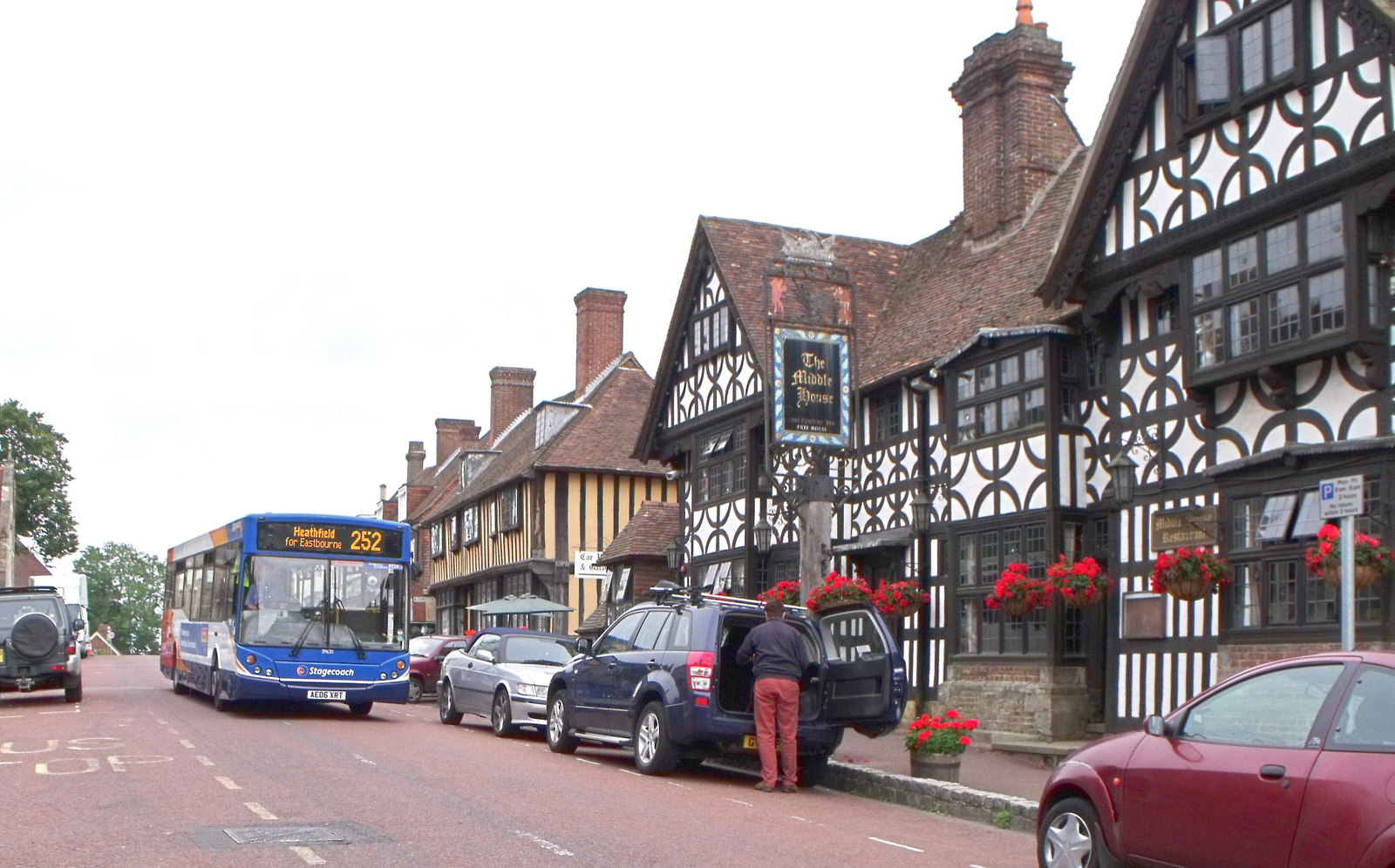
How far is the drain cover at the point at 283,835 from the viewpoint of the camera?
377 inches

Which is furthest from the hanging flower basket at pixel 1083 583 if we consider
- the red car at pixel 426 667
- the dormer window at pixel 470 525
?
the dormer window at pixel 470 525

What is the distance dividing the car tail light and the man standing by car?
288 mm

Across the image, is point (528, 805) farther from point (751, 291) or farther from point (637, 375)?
point (637, 375)

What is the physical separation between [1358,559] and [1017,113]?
11.5 metres

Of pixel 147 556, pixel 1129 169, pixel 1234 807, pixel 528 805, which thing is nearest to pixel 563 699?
pixel 528 805

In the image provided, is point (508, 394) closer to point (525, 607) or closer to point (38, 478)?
point (525, 607)

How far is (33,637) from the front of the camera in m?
24.2

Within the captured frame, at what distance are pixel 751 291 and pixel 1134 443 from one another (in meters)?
9.88

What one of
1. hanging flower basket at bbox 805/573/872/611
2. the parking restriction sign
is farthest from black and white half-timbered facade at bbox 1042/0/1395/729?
the parking restriction sign

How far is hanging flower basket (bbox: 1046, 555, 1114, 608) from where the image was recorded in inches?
707

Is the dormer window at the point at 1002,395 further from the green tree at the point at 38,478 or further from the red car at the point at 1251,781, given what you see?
the green tree at the point at 38,478

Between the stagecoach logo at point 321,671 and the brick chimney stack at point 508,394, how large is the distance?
32.2m

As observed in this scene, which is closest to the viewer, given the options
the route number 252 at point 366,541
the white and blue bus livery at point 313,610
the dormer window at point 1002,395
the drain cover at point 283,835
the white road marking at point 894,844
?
the drain cover at point 283,835

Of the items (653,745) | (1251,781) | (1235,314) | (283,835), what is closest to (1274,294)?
(1235,314)
